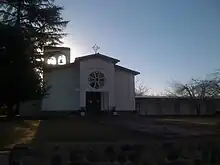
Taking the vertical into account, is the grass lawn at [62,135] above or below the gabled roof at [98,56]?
below

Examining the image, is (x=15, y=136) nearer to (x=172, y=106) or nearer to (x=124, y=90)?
(x=124, y=90)

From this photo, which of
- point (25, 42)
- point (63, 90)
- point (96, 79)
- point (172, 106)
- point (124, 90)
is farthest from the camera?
point (172, 106)

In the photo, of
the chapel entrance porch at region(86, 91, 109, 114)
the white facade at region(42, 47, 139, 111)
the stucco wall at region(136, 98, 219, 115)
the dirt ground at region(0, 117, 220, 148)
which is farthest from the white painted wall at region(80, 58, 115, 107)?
the dirt ground at region(0, 117, 220, 148)

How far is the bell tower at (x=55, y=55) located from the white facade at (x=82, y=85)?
0.35 m

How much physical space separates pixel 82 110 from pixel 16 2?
10995 millimetres

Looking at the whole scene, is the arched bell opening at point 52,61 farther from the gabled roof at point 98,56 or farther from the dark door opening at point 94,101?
the dark door opening at point 94,101

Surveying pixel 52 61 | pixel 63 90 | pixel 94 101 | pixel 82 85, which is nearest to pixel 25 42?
pixel 82 85

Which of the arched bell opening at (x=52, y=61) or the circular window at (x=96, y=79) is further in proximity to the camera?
the arched bell opening at (x=52, y=61)

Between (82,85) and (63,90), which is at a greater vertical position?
(82,85)

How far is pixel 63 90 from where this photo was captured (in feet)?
113

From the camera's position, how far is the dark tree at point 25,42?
990 inches

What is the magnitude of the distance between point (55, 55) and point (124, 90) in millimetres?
7623

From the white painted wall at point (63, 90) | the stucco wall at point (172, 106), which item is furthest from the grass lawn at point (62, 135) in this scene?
the stucco wall at point (172, 106)

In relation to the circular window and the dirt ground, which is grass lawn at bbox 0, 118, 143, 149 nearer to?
the dirt ground
